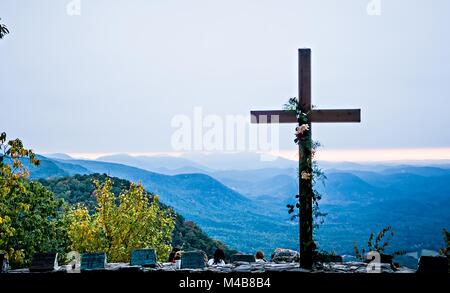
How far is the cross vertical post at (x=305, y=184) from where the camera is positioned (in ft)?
21.2

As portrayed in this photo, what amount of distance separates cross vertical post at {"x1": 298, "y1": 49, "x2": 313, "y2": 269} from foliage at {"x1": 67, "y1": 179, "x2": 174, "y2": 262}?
7323 millimetres

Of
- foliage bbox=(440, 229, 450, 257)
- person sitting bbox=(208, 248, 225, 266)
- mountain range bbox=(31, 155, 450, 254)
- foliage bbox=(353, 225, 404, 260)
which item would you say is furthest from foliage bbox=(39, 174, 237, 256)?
foliage bbox=(353, 225, 404, 260)

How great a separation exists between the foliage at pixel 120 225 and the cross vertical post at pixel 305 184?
7.32m

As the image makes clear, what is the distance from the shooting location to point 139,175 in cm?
3403

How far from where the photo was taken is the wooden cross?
6480 millimetres

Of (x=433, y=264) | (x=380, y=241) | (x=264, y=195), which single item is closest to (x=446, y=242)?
(x=380, y=241)

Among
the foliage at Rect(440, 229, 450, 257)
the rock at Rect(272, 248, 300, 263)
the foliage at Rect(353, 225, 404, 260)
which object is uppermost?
the foliage at Rect(353, 225, 404, 260)

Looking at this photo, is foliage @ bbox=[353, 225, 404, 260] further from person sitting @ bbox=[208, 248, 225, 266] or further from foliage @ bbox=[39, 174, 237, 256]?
foliage @ bbox=[39, 174, 237, 256]

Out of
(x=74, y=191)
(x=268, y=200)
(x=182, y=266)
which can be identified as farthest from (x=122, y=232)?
(x=268, y=200)

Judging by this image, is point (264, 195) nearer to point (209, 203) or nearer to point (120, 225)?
point (209, 203)

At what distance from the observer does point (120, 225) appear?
44.7ft

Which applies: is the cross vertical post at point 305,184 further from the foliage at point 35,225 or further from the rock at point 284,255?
the foliage at point 35,225

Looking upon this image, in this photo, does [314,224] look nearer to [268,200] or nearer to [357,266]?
[357,266]

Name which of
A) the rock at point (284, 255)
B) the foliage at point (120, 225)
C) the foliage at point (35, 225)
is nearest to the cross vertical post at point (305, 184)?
the rock at point (284, 255)
